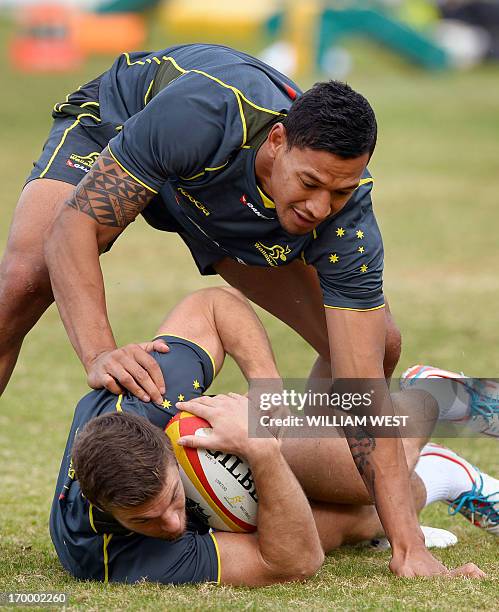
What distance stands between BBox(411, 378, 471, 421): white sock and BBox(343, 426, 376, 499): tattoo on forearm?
1.97 ft

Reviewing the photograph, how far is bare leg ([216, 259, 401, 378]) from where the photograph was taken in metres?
5.29

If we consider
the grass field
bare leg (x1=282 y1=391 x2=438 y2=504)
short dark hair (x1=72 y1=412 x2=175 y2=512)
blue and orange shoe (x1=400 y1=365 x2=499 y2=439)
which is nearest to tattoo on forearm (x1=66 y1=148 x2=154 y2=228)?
short dark hair (x1=72 y1=412 x2=175 y2=512)

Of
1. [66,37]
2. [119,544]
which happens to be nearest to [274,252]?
[119,544]

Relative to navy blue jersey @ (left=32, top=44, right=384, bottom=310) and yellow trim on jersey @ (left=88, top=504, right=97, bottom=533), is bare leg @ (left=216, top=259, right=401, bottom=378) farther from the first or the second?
yellow trim on jersey @ (left=88, top=504, right=97, bottom=533)

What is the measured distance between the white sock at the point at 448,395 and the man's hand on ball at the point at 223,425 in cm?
132

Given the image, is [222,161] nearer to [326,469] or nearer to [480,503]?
[326,469]

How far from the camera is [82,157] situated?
5.11m

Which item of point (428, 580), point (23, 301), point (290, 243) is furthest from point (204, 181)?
point (428, 580)

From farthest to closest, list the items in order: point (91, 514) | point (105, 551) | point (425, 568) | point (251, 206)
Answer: point (251, 206), point (425, 568), point (105, 551), point (91, 514)

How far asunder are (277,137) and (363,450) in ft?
4.30

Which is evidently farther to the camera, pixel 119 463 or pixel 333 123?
pixel 333 123

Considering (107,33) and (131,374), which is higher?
(107,33)

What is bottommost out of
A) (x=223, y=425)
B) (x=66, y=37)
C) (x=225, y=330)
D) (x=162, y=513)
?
(x=162, y=513)

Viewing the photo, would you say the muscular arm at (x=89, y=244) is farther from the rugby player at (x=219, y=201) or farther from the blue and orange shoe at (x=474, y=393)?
the blue and orange shoe at (x=474, y=393)
